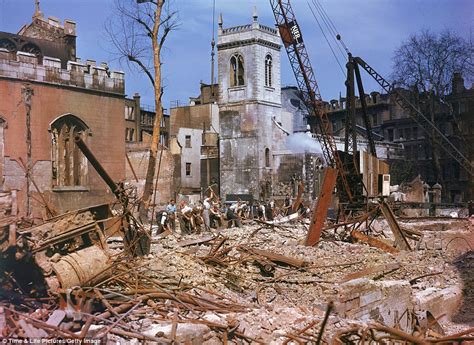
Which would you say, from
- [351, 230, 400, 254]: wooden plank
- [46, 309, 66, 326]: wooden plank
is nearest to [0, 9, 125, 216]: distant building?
[351, 230, 400, 254]: wooden plank

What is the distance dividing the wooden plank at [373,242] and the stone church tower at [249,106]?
29.8m

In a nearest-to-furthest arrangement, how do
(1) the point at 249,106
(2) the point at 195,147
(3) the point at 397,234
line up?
(3) the point at 397,234
(1) the point at 249,106
(2) the point at 195,147

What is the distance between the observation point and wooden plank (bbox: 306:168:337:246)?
15281 mm

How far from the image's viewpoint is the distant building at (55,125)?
21234 millimetres

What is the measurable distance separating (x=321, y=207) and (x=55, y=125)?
41.9 feet

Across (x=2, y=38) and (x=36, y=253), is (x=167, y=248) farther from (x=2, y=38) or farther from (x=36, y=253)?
(x=2, y=38)

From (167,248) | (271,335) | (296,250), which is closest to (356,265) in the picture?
(296,250)

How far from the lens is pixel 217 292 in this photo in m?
9.46

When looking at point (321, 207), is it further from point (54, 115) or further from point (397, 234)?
point (54, 115)

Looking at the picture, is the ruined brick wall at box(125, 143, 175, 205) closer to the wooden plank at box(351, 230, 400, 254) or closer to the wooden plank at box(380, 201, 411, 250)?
the wooden plank at box(351, 230, 400, 254)

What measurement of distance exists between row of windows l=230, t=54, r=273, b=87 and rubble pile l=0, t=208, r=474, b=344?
37122mm

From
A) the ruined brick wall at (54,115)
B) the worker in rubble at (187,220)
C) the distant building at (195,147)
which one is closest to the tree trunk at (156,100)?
the worker in rubble at (187,220)

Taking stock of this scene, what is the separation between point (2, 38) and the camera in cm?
2591

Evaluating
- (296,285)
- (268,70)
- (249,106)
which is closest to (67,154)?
(296,285)
